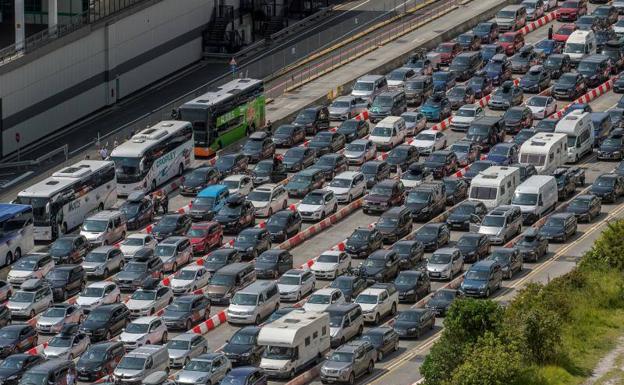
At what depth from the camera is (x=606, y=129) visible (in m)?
124

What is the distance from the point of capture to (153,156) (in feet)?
381

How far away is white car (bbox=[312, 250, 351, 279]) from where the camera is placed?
100m

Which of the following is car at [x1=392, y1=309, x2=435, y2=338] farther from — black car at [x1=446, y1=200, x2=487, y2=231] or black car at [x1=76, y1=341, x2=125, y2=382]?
black car at [x1=446, y1=200, x2=487, y2=231]

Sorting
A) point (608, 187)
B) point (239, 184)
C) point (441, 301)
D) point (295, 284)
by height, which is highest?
point (441, 301)

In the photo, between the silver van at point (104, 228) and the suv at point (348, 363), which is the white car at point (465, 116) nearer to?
the silver van at point (104, 228)

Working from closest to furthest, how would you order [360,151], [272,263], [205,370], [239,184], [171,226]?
1. [205,370]
2. [272,263]
3. [171,226]
4. [239,184]
5. [360,151]

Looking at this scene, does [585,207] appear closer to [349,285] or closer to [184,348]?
[349,285]

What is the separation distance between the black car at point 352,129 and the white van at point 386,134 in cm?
162

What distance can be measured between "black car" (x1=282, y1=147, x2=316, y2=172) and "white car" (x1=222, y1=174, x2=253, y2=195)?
4.16 metres

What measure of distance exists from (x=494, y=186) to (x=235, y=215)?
1421 centimetres

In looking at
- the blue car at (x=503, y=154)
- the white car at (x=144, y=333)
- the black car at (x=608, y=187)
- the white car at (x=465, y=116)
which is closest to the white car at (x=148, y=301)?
the white car at (x=144, y=333)

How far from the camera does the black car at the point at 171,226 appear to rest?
350 ft

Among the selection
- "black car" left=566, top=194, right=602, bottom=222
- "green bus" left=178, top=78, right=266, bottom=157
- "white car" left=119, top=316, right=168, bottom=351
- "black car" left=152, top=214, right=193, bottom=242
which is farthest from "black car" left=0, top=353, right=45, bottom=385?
"green bus" left=178, top=78, right=266, bottom=157

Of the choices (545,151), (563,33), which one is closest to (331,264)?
(545,151)
